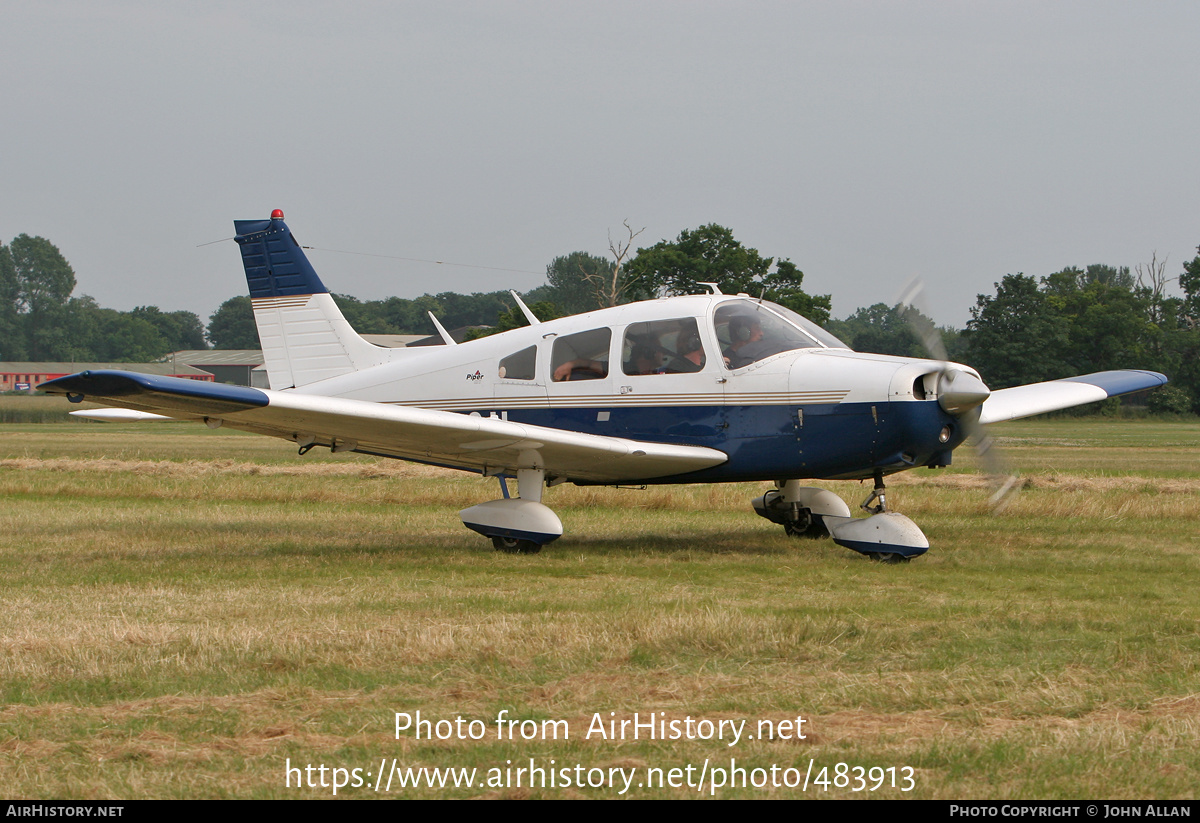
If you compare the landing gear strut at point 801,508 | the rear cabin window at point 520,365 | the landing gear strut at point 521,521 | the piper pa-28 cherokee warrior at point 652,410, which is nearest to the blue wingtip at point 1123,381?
the piper pa-28 cherokee warrior at point 652,410

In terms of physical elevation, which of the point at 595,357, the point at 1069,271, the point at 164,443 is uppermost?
the point at 1069,271

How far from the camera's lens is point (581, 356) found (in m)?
11.0

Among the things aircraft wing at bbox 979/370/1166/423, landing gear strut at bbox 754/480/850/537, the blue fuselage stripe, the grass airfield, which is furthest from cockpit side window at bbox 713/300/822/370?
aircraft wing at bbox 979/370/1166/423

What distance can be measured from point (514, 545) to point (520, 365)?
6.18 ft

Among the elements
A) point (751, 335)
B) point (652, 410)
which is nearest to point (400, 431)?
point (652, 410)

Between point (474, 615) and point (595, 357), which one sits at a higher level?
point (595, 357)

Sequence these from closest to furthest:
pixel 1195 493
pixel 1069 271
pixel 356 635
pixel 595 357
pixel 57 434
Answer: pixel 356 635, pixel 595 357, pixel 1195 493, pixel 57 434, pixel 1069 271

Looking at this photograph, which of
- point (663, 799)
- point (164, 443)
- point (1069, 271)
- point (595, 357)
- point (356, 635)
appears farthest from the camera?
point (1069, 271)

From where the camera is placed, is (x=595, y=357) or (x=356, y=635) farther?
(x=595, y=357)

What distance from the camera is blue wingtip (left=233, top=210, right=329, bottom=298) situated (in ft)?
43.4

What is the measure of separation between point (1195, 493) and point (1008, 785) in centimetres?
1364

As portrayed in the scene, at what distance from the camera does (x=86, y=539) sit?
37.1 feet
